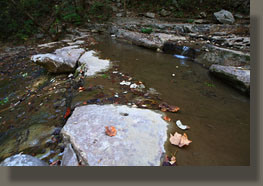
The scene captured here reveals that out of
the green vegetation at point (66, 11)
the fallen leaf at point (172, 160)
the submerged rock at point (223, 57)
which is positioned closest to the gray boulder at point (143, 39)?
the green vegetation at point (66, 11)

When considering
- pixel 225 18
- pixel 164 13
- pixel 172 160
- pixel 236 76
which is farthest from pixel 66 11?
pixel 172 160

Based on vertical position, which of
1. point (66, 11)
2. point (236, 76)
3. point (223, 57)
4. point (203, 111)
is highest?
point (66, 11)

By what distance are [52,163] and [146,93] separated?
5.97 feet

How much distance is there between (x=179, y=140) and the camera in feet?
5.54

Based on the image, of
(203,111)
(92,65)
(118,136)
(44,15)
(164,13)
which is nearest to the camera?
(118,136)

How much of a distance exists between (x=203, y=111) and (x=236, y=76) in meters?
1.58

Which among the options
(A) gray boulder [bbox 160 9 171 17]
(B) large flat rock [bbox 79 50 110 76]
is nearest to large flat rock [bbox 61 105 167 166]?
(B) large flat rock [bbox 79 50 110 76]

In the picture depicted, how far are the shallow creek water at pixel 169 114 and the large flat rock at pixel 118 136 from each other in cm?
20

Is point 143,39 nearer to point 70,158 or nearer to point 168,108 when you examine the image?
point 168,108

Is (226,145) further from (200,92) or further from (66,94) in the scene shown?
(66,94)

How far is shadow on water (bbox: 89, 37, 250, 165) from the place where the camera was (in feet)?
5.26

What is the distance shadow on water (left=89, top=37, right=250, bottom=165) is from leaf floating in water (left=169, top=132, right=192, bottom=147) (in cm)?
5

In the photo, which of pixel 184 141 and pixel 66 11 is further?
pixel 66 11

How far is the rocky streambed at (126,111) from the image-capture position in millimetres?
1551
